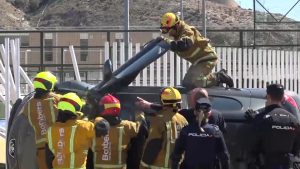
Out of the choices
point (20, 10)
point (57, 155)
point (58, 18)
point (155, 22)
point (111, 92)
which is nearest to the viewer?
point (57, 155)

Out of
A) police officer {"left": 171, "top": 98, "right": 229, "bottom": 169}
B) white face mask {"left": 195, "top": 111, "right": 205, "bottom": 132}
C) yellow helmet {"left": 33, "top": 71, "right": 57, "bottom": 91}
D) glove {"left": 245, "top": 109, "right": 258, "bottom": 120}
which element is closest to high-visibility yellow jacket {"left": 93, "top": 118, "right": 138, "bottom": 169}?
police officer {"left": 171, "top": 98, "right": 229, "bottom": 169}

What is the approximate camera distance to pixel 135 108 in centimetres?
628

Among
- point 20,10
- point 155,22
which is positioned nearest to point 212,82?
point 155,22

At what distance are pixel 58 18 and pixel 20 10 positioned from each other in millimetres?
9587

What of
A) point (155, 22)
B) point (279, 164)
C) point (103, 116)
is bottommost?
point (279, 164)

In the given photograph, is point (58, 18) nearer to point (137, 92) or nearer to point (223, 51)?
point (223, 51)

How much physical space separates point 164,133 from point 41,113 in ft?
4.75

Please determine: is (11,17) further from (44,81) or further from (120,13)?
(44,81)

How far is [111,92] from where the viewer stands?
643cm

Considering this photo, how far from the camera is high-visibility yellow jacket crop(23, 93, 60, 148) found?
6324 mm

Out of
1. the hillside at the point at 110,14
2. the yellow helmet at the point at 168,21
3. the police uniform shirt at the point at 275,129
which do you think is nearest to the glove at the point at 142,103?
Answer: the police uniform shirt at the point at 275,129

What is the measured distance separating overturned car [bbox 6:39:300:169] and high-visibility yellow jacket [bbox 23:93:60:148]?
0.08m

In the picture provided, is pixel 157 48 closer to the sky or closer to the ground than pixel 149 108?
closer to the sky

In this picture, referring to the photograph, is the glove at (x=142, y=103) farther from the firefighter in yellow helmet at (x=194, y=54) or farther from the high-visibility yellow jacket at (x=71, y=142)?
the firefighter in yellow helmet at (x=194, y=54)
